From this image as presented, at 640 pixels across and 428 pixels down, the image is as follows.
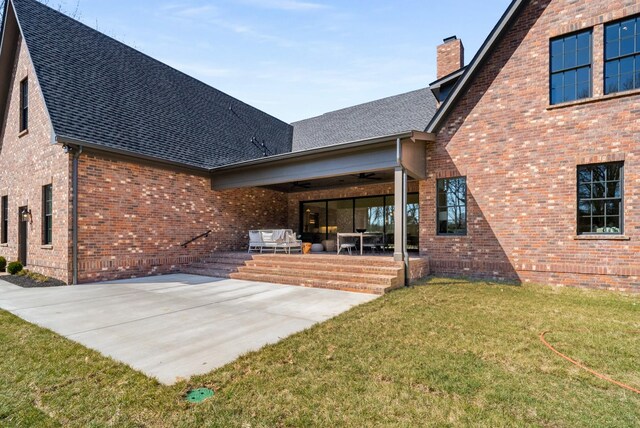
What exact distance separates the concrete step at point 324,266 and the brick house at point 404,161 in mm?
535

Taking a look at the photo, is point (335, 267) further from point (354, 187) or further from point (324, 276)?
point (354, 187)

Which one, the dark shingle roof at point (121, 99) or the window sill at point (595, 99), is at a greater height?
the dark shingle roof at point (121, 99)

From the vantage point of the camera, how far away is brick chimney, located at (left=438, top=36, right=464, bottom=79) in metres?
12.7

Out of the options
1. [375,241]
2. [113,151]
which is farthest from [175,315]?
[375,241]

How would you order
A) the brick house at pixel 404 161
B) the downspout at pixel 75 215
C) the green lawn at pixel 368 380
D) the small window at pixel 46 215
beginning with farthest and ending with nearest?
the small window at pixel 46 215
the downspout at pixel 75 215
the brick house at pixel 404 161
the green lawn at pixel 368 380

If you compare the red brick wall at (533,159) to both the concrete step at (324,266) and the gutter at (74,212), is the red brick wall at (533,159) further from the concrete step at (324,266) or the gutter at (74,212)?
the gutter at (74,212)

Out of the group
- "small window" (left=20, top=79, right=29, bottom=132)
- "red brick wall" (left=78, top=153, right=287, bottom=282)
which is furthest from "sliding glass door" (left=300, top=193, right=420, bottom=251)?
"small window" (left=20, top=79, right=29, bottom=132)

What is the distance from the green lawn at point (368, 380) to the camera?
106 inches

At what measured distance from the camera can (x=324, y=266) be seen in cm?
926

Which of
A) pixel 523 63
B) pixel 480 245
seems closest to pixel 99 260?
pixel 480 245

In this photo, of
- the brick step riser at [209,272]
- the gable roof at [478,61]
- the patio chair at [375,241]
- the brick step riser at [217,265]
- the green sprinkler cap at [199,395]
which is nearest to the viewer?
the green sprinkler cap at [199,395]

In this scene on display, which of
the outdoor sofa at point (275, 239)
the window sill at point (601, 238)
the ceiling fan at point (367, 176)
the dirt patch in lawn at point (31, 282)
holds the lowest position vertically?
the dirt patch in lawn at point (31, 282)

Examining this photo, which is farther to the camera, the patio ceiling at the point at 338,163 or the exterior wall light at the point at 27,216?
the exterior wall light at the point at 27,216

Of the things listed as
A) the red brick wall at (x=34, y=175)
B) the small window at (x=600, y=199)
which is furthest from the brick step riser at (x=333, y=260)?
the red brick wall at (x=34, y=175)
